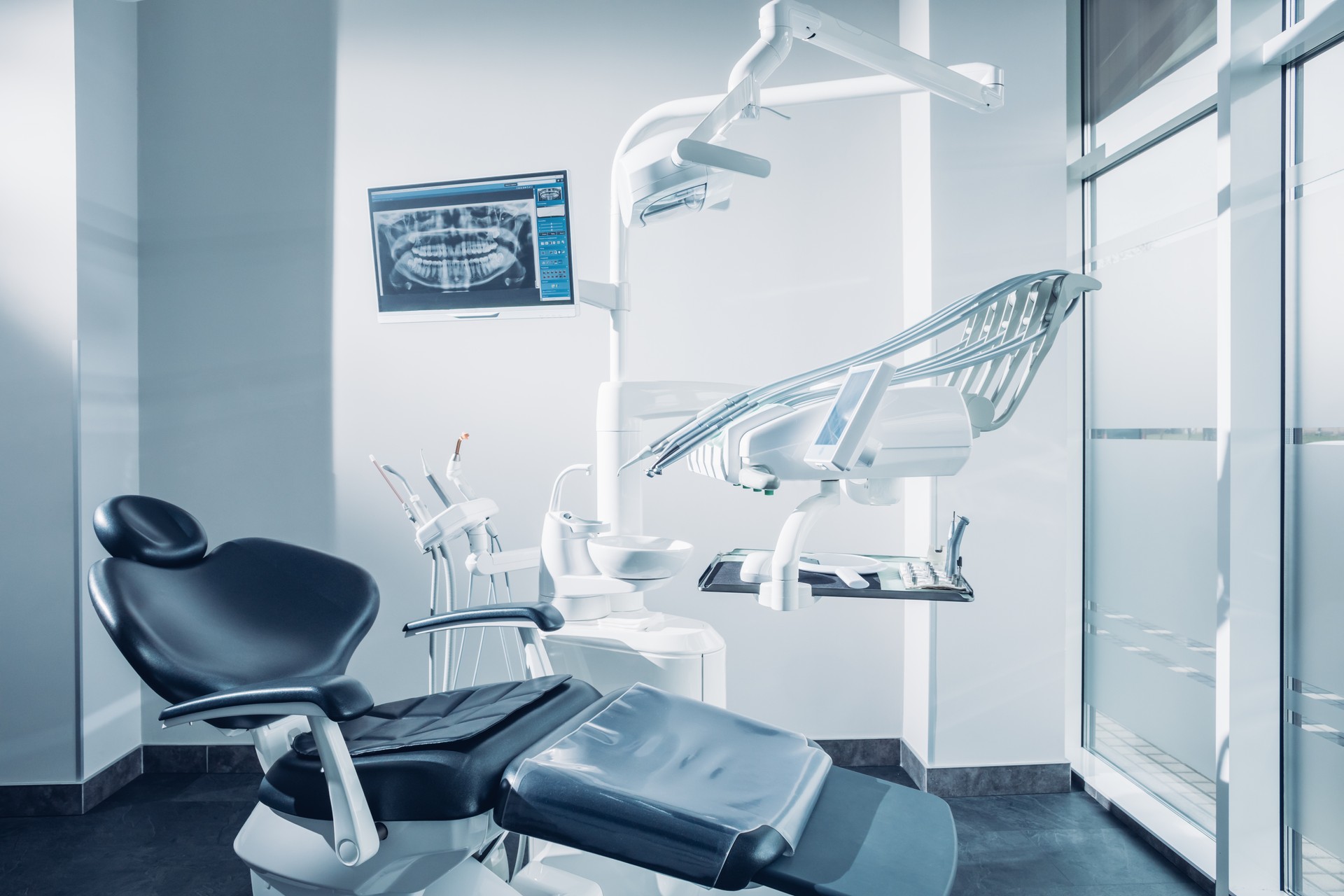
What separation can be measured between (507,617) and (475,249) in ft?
4.16

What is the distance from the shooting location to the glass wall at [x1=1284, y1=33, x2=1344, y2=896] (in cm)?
155

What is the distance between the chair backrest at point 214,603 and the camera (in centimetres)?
119

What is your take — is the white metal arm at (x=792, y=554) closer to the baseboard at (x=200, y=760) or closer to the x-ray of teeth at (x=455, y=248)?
the x-ray of teeth at (x=455, y=248)

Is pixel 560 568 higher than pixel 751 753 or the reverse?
higher

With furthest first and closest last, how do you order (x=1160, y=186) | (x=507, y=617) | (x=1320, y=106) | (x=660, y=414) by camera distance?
1. (x=1160, y=186)
2. (x=660, y=414)
3. (x=1320, y=106)
4. (x=507, y=617)

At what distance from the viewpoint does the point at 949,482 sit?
2.36 metres

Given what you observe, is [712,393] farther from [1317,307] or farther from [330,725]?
[1317,307]

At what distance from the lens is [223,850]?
2.10m

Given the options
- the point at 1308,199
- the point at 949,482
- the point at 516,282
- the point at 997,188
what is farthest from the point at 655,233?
the point at 1308,199

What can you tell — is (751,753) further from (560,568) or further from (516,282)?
(516,282)

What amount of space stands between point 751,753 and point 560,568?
72 centimetres

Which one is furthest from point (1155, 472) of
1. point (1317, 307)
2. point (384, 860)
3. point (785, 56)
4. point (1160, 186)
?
point (384, 860)

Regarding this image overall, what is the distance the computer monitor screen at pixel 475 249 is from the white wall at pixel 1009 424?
1.17 m

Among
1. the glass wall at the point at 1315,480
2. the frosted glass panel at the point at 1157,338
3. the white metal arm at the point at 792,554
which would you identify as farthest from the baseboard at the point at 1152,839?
the white metal arm at the point at 792,554
